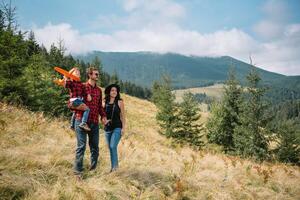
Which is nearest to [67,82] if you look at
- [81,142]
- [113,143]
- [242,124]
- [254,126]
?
[81,142]

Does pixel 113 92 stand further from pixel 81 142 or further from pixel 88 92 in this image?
pixel 81 142

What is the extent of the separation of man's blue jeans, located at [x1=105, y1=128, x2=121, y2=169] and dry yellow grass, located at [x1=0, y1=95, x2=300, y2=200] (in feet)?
0.86

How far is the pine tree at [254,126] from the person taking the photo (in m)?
19.6

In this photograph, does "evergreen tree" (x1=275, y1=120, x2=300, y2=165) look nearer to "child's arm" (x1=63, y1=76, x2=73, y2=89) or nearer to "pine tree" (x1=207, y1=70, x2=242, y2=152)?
"pine tree" (x1=207, y1=70, x2=242, y2=152)

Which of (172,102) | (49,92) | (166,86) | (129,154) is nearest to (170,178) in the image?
(129,154)

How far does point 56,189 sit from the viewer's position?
16.3 feet

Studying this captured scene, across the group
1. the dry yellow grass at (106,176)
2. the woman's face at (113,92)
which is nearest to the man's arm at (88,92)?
the woman's face at (113,92)

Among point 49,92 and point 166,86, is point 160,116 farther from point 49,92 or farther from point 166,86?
point 49,92

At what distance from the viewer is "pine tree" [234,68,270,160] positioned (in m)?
19.6

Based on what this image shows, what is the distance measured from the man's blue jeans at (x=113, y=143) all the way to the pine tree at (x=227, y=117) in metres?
18.4

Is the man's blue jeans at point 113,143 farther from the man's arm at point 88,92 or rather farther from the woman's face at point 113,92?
the man's arm at point 88,92

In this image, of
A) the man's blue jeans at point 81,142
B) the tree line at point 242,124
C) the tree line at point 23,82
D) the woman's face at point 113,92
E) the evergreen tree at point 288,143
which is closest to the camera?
the man's blue jeans at point 81,142

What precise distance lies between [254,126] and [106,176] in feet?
52.5

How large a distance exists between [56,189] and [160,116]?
82.3 feet
